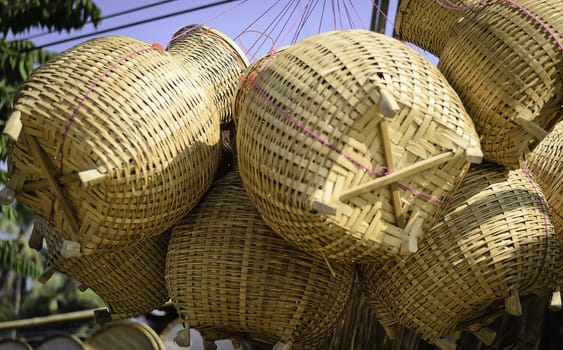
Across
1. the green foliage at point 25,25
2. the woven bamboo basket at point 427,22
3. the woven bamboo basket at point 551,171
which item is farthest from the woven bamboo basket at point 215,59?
the green foliage at point 25,25

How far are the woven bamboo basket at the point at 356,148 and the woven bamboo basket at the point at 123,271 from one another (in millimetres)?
378

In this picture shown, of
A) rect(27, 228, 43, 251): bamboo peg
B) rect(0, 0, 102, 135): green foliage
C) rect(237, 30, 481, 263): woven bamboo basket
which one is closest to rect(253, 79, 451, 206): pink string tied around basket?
rect(237, 30, 481, 263): woven bamboo basket

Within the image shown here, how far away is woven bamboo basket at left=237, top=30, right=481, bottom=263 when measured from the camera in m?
0.98

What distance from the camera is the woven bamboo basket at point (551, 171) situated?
1.36 m

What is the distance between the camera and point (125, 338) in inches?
57.3

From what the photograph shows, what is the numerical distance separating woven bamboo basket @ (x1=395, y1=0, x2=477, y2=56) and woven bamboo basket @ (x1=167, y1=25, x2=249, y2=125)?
1.20 ft

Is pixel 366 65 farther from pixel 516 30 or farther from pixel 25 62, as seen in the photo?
pixel 25 62

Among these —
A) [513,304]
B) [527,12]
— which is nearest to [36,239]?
[513,304]

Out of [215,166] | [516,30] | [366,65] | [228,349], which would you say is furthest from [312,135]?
[228,349]

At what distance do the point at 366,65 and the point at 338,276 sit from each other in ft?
1.28

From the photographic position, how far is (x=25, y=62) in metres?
5.24

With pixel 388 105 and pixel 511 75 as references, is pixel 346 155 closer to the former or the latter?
pixel 388 105

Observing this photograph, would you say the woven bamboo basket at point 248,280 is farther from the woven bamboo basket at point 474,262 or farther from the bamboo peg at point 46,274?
the bamboo peg at point 46,274

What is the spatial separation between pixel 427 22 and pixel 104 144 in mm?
774
